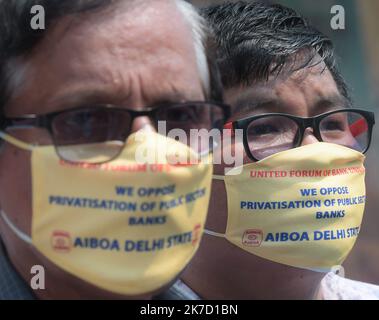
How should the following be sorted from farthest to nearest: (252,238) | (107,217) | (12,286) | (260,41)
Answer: (260,41), (252,238), (12,286), (107,217)

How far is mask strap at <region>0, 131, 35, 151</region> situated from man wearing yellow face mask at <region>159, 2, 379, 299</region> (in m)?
0.79

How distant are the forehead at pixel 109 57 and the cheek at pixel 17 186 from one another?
0.17 m

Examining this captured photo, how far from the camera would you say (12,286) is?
175 centimetres

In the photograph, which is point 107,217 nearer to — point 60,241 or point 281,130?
point 60,241

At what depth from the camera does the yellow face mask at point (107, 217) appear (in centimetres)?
160

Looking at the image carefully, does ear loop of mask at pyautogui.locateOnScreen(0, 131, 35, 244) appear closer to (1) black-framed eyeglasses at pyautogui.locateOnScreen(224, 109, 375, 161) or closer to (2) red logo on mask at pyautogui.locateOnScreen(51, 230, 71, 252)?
(2) red logo on mask at pyautogui.locateOnScreen(51, 230, 71, 252)

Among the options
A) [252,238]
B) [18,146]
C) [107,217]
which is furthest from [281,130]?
[18,146]

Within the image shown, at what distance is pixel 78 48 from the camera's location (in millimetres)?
1628

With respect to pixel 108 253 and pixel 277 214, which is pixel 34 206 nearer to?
pixel 108 253

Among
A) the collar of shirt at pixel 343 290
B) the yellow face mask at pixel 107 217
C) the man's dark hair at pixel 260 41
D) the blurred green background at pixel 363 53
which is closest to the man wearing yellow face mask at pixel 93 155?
the yellow face mask at pixel 107 217

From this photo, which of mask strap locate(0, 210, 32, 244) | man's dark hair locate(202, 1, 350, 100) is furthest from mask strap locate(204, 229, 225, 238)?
mask strap locate(0, 210, 32, 244)

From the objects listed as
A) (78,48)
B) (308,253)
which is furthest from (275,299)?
(78,48)

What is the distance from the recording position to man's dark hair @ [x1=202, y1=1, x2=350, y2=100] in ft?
7.55

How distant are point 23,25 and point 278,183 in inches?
42.4
